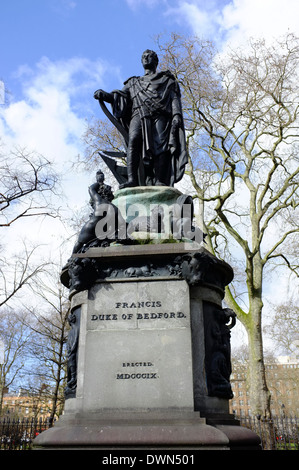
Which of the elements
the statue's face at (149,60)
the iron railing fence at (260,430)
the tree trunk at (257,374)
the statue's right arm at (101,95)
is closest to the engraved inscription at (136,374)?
the statue's right arm at (101,95)

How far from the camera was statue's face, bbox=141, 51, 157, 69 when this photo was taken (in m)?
8.82

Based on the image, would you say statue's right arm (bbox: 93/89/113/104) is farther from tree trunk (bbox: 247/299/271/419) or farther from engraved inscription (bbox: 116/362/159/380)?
tree trunk (bbox: 247/299/271/419)

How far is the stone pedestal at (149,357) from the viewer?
17.1 feet

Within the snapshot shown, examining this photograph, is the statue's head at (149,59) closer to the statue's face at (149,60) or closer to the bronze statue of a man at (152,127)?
the statue's face at (149,60)

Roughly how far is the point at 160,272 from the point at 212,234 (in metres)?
16.5

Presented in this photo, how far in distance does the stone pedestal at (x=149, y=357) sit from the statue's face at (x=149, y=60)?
4.44 m

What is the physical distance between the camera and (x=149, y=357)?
5730mm

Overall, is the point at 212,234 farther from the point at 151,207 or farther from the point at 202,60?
the point at 151,207

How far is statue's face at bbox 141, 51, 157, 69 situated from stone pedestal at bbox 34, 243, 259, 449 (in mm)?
4442

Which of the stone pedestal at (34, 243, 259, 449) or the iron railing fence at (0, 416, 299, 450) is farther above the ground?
the stone pedestal at (34, 243, 259, 449)

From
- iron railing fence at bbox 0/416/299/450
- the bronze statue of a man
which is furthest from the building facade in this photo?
the bronze statue of a man

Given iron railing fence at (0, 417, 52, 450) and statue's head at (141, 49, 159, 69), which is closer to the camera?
statue's head at (141, 49, 159, 69)

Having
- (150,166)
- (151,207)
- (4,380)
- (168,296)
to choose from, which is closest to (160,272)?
(168,296)

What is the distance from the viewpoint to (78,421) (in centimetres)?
548
